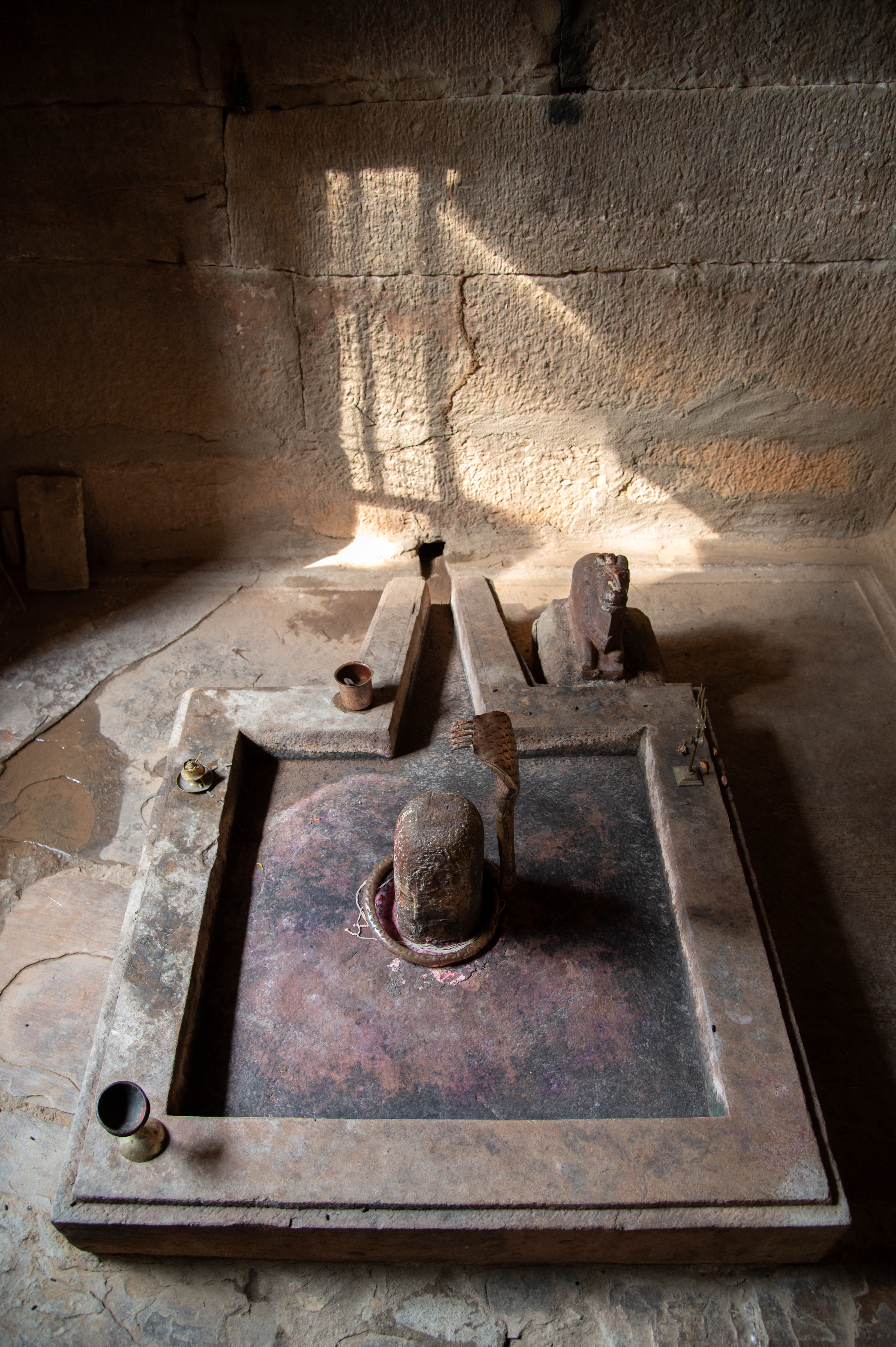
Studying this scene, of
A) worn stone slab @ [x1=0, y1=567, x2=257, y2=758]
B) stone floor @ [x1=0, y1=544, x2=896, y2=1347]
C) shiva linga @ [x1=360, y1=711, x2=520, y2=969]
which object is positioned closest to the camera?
stone floor @ [x1=0, y1=544, x2=896, y2=1347]

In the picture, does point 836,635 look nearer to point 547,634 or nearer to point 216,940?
point 547,634

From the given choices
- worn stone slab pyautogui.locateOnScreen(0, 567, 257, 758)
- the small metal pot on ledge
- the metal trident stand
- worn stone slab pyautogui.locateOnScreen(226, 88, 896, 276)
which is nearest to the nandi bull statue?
the metal trident stand

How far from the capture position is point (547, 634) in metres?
3.78

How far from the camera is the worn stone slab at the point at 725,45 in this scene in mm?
3252

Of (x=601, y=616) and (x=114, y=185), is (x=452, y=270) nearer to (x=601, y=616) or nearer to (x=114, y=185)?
(x=114, y=185)

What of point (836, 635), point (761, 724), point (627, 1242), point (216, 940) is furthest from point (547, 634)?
point (627, 1242)

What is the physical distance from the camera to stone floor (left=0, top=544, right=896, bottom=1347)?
7.28ft

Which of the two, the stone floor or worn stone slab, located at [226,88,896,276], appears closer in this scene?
the stone floor

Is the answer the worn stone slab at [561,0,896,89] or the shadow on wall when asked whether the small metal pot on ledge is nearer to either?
the shadow on wall

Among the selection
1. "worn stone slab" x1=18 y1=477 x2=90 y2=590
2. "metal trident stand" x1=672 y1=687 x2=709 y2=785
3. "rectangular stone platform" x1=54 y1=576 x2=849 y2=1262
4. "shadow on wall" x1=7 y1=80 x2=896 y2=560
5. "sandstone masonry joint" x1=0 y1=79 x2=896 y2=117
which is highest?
"sandstone masonry joint" x1=0 y1=79 x2=896 y2=117

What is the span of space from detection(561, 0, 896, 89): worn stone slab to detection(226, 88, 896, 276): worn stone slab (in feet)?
0.19

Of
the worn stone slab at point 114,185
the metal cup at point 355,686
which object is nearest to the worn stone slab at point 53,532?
the worn stone slab at point 114,185

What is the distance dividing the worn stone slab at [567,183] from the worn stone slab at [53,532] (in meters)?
1.53

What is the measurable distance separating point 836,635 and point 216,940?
315 cm
